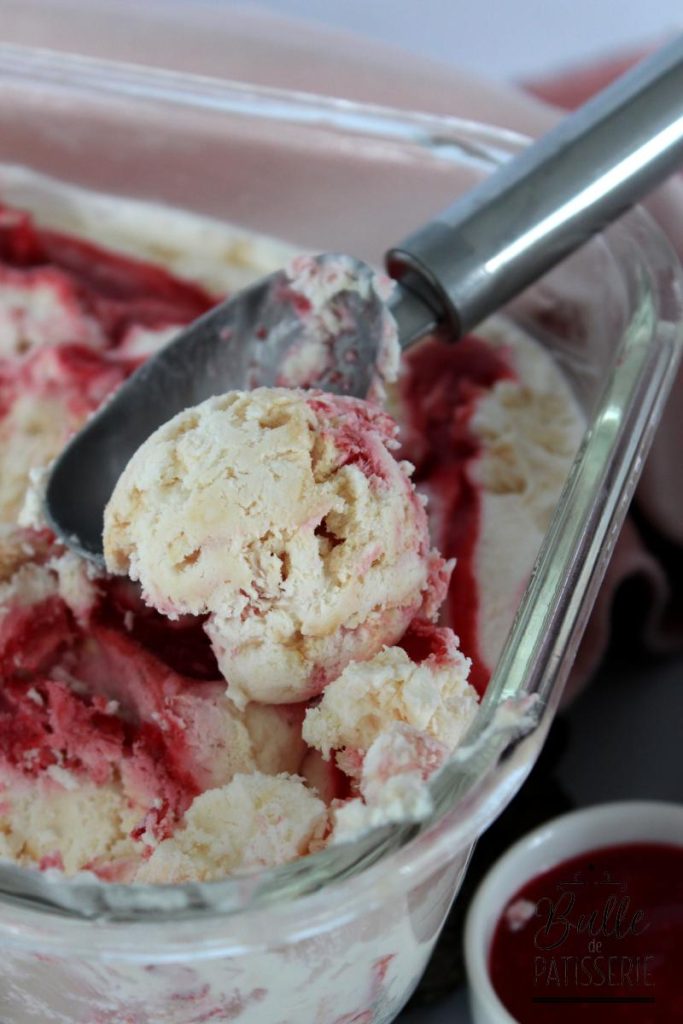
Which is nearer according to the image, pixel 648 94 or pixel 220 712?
pixel 220 712

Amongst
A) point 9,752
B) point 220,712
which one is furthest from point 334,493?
point 9,752

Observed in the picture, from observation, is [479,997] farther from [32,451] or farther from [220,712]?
[32,451]

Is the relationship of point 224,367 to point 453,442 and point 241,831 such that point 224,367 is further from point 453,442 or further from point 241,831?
point 241,831

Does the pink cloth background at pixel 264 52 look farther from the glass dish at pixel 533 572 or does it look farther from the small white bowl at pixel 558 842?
the small white bowl at pixel 558 842

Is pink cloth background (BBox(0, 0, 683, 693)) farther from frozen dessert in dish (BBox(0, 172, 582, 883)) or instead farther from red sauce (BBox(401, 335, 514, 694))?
frozen dessert in dish (BBox(0, 172, 582, 883))

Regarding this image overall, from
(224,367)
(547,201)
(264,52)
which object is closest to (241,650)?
(224,367)

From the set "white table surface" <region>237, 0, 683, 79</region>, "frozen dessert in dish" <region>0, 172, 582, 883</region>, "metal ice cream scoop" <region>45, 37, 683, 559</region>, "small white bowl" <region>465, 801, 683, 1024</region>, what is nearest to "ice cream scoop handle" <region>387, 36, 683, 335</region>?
"metal ice cream scoop" <region>45, 37, 683, 559</region>
